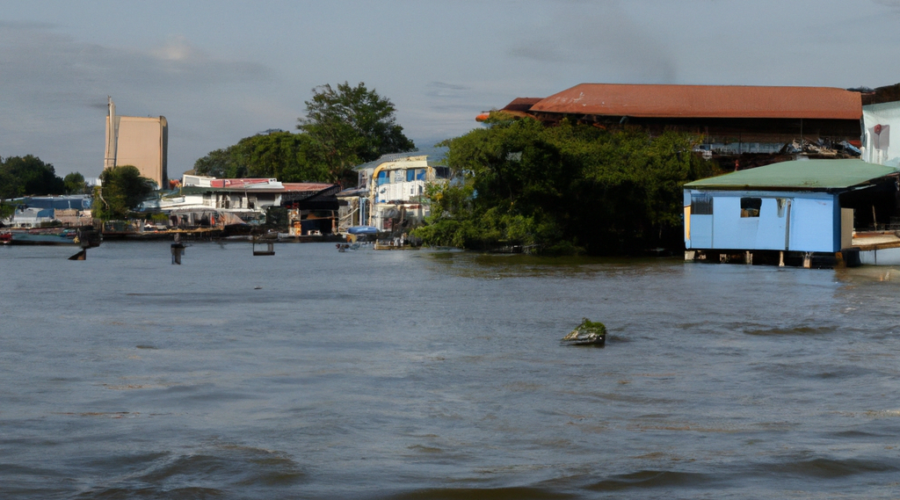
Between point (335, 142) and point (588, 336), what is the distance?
202 feet

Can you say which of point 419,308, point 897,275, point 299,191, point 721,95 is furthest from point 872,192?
point 299,191

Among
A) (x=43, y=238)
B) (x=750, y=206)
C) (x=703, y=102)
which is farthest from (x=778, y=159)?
(x=43, y=238)

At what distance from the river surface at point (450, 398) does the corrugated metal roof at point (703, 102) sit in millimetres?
25029

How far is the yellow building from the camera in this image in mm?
82000

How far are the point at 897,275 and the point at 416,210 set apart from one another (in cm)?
3140

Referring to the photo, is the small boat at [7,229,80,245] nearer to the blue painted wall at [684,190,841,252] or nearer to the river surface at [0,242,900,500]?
the river surface at [0,242,900,500]

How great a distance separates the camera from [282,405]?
7.23 meters

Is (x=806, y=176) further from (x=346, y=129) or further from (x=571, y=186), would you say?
(x=346, y=129)

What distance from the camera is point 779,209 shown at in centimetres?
2700

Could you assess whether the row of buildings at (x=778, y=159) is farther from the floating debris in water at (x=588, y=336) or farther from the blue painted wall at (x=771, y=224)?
the floating debris in water at (x=588, y=336)

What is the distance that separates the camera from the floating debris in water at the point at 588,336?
10797mm

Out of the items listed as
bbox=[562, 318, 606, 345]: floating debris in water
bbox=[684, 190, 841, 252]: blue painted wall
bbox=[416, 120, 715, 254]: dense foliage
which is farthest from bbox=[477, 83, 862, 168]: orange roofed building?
bbox=[562, 318, 606, 345]: floating debris in water

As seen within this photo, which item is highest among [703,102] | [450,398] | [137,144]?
[137,144]

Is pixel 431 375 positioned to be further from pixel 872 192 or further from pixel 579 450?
pixel 872 192
